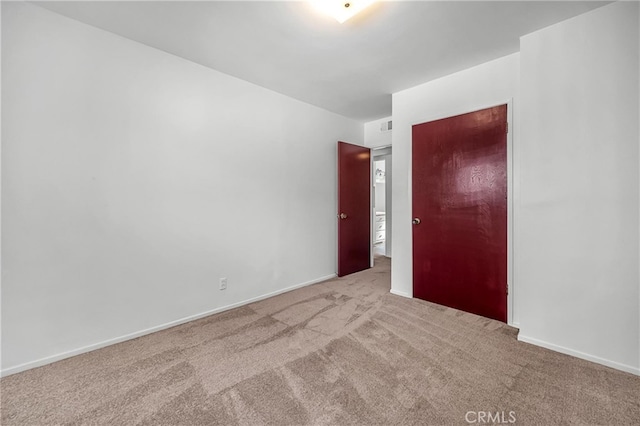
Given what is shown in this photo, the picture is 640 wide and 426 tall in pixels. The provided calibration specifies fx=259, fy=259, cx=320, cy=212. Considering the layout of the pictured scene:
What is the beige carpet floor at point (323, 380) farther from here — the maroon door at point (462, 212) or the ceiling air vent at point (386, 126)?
the ceiling air vent at point (386, 126)

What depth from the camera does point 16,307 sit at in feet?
5.87

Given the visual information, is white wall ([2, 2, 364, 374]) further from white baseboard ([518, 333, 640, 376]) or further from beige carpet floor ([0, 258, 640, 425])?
white baseboard ([518, 333, 640, 376])

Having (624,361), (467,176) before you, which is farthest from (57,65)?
(624,361)

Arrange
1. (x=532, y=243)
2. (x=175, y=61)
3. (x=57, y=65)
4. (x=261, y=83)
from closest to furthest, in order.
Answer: (x=57, y=65) < (x=532, y=243) < (x=175, y=61) < (x=261, y=83)

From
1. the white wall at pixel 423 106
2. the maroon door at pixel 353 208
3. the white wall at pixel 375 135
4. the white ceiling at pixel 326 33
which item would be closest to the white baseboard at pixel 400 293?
the white wall at pixel 423 106

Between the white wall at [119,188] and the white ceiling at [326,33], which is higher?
the white ceiling at [326,33]

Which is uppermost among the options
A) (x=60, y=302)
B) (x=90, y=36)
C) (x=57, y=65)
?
(x=90, y=36)

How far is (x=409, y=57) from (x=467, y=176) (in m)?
1.31

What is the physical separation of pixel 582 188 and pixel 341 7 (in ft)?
7.23

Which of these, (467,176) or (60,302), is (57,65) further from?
(467,176)

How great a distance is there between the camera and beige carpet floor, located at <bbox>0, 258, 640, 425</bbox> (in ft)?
4.69

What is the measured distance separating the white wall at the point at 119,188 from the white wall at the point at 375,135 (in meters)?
1.82

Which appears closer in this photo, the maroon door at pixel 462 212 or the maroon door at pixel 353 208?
the maroon door at pixel 462 212

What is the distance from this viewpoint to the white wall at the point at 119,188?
1.81m
